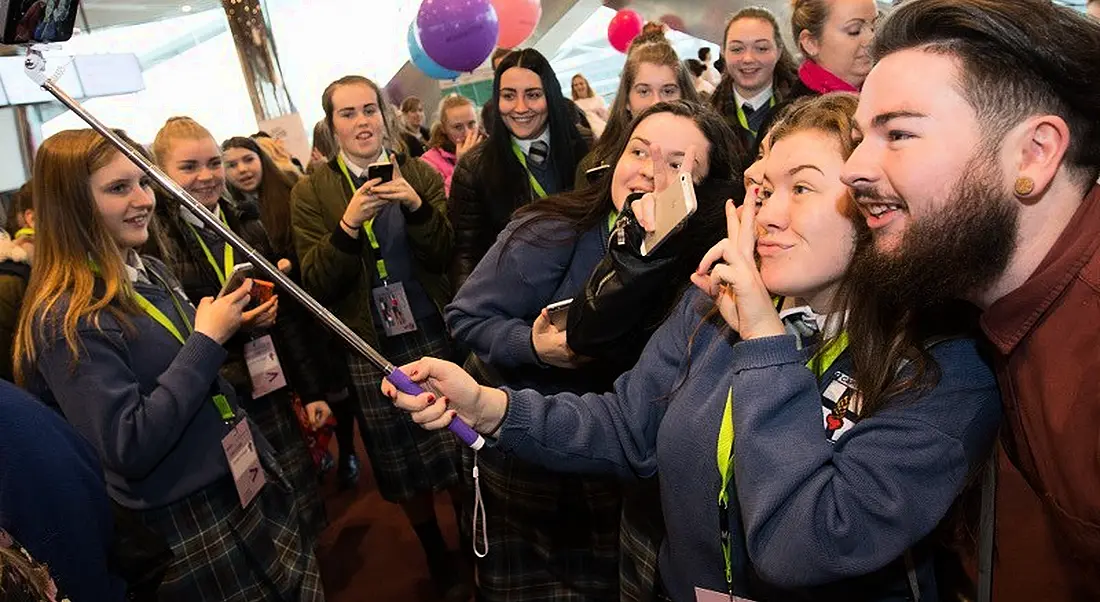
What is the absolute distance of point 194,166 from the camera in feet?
8.93

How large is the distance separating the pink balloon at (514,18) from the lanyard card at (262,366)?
458 centimetres

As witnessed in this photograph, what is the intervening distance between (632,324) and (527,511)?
2.31ft

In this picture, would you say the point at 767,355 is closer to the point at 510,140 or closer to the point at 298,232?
the point at 510,140

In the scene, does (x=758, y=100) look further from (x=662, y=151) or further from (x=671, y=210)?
(x=671, y=210)

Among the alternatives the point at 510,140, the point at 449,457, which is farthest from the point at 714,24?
the point at 449,457

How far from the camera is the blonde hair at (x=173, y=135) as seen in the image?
2.73m

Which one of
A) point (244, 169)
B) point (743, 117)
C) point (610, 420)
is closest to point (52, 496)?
point (610, 420)

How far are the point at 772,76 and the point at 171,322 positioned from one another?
2.49 metres

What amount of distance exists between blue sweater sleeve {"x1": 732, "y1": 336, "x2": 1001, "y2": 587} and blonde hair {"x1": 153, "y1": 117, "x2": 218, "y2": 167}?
238 cm

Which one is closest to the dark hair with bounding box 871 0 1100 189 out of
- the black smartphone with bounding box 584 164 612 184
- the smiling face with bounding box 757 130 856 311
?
the smiling face with bounding box 757 130 856 311

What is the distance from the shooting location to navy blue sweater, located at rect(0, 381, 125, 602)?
1299 mm

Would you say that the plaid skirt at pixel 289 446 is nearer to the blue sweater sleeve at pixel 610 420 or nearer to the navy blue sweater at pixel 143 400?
the navy blue sweater at pixel 143 400

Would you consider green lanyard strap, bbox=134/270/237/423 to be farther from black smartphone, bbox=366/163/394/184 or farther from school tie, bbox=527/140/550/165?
school tie, bbox=527/140/550/165

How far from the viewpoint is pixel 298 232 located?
288 centimetres
